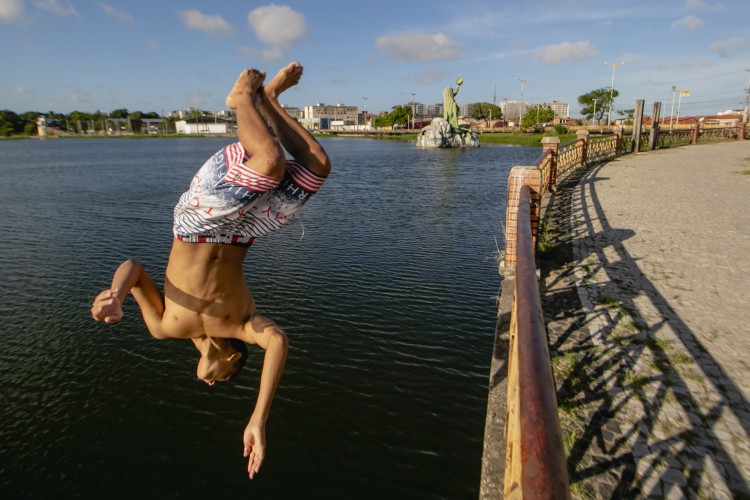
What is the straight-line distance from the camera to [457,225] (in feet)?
54.7

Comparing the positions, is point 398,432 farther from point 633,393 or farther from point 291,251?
point 291,251

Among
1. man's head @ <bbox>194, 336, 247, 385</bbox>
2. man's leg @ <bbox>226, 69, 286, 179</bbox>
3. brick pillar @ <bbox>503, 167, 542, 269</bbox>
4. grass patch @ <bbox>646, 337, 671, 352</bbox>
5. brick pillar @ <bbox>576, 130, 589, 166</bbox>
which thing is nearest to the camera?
man's leg @ <bbox>226, 69, 286, 179</bbox>

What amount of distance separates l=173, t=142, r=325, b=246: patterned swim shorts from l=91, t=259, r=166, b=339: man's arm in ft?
1.32

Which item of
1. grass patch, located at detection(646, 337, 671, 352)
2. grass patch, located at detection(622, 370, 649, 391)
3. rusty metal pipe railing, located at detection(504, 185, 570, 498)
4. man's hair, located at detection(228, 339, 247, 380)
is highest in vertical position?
rusty metal pipe railing, located at detection(504, 185, 570, 498)

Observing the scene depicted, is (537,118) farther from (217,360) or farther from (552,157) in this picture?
(217,360)

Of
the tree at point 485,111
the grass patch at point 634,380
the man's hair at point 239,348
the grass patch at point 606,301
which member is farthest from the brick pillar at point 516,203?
the tree at point 485,111

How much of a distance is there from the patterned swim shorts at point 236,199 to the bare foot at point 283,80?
340 mm

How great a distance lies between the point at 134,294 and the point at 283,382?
502cm

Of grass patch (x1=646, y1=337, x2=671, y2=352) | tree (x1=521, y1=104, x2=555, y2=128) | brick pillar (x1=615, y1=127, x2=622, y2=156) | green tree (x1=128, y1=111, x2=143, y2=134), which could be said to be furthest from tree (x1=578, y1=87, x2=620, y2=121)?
green tree (x1=128, y1=111, x2=143, y2=134)

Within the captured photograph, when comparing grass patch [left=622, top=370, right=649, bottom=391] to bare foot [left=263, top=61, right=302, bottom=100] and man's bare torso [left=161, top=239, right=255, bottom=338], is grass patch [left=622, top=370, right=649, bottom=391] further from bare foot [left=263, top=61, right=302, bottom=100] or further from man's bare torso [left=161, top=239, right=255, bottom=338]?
bare foot [left=263, top=61, right=302, bottom=100]

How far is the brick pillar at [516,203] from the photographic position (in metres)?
8.05

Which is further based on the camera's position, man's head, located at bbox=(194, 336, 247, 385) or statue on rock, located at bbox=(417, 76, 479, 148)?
statue on rock, located at bbox=(417, 76, 479, 148)

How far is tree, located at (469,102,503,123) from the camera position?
17762 centimetres

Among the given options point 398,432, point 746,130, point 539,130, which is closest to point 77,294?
point 398,432
